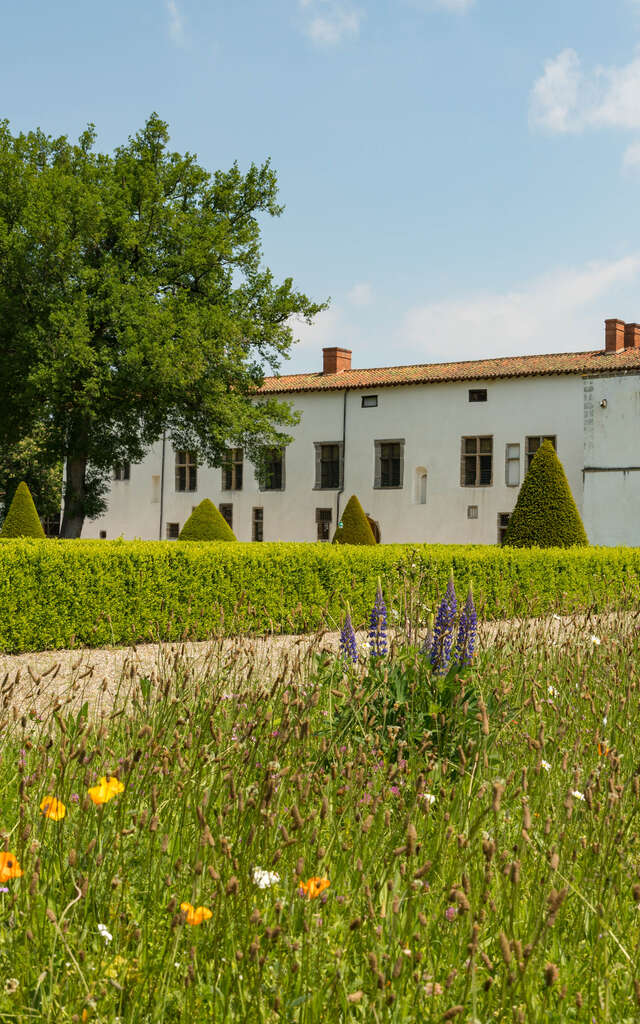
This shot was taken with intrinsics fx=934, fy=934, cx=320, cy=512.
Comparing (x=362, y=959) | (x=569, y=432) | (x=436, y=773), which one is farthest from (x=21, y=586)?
(x=569, y=432)

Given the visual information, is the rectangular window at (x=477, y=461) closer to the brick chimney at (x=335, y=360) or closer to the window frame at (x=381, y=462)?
the window frame at (x=381, y=462)

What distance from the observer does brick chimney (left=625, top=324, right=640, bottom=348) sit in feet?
107

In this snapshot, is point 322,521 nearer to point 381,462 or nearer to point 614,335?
point 381,462

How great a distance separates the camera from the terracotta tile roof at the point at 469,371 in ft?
101

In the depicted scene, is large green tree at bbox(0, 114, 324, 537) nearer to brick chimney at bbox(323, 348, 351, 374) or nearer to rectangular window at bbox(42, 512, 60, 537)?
brick chimney at bbox(323, 348, 351, 374)

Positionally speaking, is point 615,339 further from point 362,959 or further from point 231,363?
point 362,959

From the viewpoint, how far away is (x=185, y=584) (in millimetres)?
12086

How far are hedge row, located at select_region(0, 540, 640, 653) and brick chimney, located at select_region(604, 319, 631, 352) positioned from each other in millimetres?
19209

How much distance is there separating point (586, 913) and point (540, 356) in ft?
104

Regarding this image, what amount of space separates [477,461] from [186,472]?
41.0 ft

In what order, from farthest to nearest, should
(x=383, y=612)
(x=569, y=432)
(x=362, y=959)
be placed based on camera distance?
(x=569, y=432), (x=383, y=612), (x=362, y=959)

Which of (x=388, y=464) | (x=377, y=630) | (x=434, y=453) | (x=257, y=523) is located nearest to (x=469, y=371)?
(x=434, y=453)

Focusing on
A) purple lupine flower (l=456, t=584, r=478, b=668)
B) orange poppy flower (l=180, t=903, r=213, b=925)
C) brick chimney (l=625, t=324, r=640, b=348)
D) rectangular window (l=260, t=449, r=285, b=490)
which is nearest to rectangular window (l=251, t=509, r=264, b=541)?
rectangular window (l=260, t=449, r=285, b=490)

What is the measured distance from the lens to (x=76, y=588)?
11.1m
